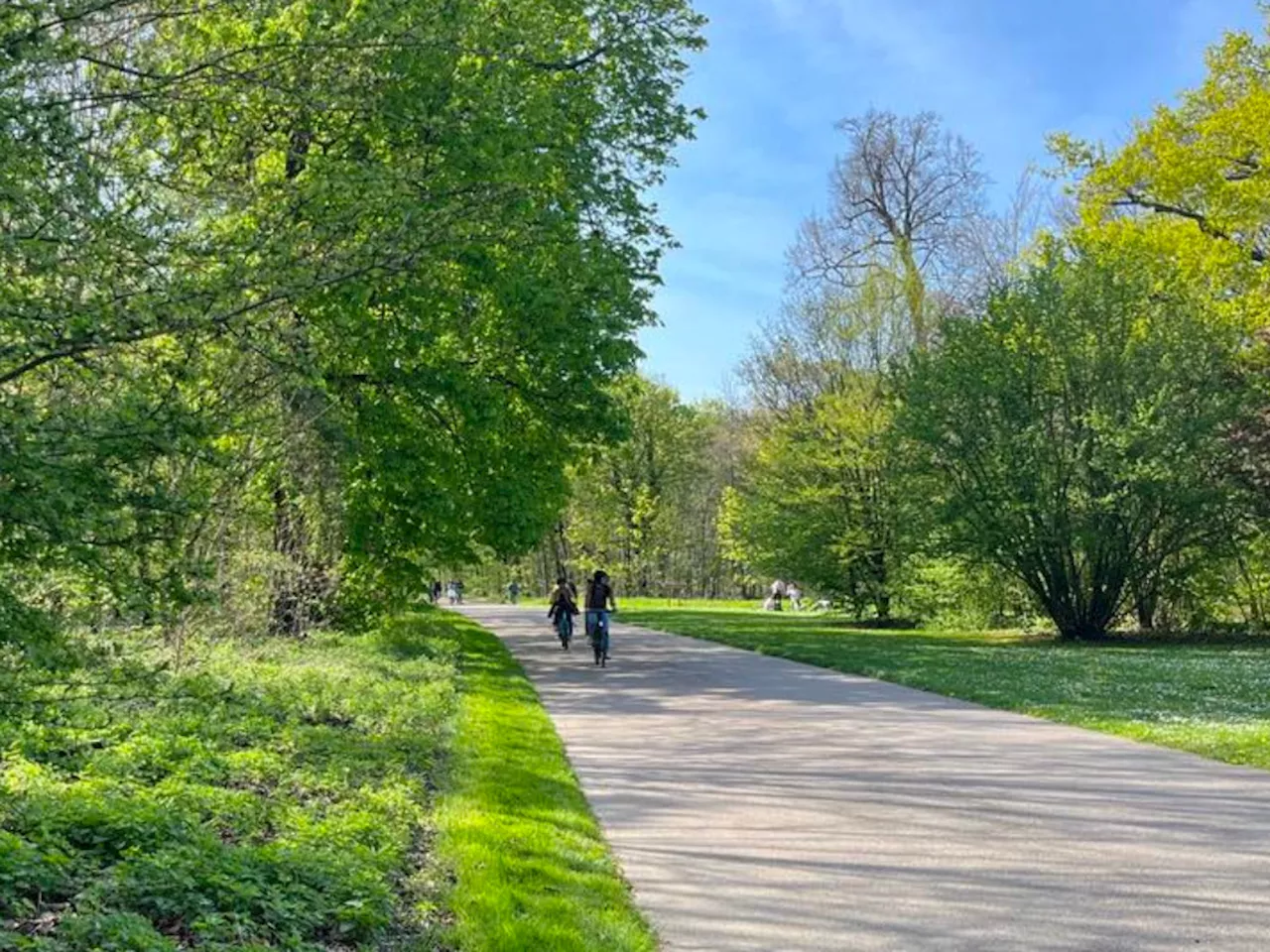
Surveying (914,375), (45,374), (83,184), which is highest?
(914,375)

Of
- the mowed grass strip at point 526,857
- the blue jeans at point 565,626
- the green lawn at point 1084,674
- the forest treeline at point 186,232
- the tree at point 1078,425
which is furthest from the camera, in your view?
the tree at point 1078,425

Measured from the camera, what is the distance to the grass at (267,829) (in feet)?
15.7

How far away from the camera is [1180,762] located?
30.7 feet

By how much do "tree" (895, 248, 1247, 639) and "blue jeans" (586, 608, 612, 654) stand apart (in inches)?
416

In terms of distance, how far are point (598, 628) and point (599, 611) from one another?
291mm

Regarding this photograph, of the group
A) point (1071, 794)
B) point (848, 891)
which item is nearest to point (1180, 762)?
point (1071, 794)

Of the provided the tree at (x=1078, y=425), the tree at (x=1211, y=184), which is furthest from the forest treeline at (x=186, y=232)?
the tree at (x=1211, y=184)

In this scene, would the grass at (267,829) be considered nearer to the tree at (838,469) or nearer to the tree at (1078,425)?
the tree at (1078,425)

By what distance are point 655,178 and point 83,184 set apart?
19255mm

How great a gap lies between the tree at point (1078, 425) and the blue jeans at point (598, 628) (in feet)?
34.7

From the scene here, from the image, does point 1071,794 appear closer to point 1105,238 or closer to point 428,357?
point 428,357

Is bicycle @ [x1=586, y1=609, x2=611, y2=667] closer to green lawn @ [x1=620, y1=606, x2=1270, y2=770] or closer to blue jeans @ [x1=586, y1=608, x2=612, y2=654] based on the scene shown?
blue jeans @ [x1=586, y1=608, x2=612, y2=654]

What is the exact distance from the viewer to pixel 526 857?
6.21 metres

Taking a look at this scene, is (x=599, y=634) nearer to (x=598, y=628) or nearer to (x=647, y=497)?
(x=598, y=628)
